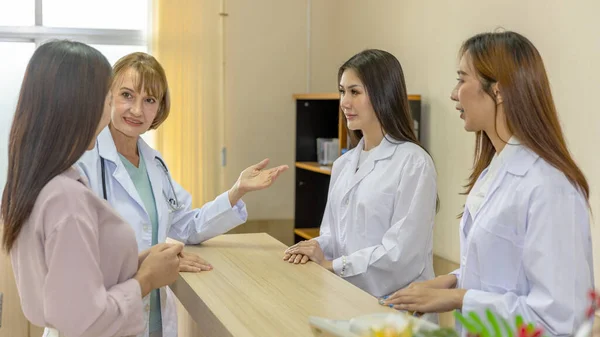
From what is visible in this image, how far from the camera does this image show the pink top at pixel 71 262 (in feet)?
4.41

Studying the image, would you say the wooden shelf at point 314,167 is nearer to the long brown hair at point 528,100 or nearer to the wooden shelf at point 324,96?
the wooden shelf at point 324,96

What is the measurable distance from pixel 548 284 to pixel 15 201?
1162 mm

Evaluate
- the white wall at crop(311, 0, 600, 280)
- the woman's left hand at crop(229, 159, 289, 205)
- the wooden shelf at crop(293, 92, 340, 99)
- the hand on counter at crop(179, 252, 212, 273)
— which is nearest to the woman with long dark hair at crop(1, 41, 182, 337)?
the hand on counter at crop(179, 252, 212, 273)

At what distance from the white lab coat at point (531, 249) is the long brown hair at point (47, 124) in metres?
0.95

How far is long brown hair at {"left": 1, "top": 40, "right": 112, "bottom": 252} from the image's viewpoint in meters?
1.39

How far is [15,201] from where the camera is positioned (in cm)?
140

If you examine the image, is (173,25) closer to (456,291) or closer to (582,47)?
(582,47)

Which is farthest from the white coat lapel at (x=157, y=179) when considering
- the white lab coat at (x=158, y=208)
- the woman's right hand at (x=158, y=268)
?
the woman's right hand at (x=158, y=268)

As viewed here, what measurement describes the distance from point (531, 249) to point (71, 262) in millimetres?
996

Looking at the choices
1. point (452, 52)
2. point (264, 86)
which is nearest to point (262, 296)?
Result: point (452, 52)

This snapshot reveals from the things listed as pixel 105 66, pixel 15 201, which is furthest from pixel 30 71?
pixel 15 201

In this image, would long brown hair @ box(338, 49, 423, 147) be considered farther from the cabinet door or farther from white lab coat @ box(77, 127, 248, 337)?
the cabinet door

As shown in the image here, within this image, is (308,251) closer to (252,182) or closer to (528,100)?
(252,182)

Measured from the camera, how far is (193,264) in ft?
6.63
